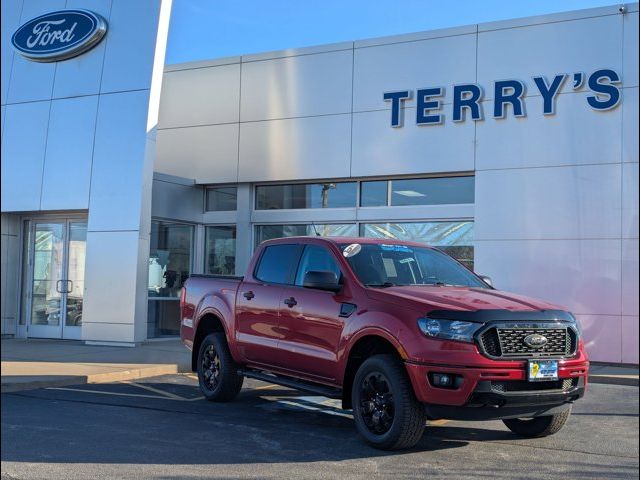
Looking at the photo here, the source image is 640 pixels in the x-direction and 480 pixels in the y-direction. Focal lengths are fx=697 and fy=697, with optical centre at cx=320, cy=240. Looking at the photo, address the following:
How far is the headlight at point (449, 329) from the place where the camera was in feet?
18.6

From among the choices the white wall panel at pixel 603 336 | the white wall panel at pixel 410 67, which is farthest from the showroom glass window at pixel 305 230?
the white wall panel at pixel 603 336

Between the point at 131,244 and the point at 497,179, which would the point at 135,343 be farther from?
the point at 497,179

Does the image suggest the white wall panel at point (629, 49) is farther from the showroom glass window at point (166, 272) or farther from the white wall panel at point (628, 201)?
the showroom glass window at point (166, 272)

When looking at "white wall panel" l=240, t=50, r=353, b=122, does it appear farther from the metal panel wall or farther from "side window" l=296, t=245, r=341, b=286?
"side window" l=296, t=245, r=341, b=286

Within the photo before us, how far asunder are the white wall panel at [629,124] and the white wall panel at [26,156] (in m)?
11.7

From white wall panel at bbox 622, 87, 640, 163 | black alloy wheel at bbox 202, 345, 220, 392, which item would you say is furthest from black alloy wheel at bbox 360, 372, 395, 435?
white wall panel at bbox 622, 87, 640, 163

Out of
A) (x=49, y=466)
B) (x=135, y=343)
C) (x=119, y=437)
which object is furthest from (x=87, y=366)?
(x=49, y=466)

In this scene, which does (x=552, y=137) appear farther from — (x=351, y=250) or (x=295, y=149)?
(x=351, y=250)

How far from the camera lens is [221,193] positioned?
17.3m

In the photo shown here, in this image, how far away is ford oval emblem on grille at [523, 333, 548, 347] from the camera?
5.77 meters

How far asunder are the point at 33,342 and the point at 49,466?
10477mm

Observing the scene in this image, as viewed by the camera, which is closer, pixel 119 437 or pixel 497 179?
pixel 119 437

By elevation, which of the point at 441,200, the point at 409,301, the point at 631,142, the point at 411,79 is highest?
the point at 411,79

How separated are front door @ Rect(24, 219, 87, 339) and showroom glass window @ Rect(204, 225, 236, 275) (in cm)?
305
